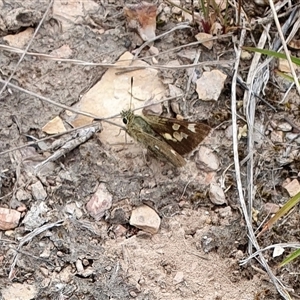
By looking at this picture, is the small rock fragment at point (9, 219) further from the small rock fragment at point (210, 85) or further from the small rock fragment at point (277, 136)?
the small rock fragment at point (277, 136)

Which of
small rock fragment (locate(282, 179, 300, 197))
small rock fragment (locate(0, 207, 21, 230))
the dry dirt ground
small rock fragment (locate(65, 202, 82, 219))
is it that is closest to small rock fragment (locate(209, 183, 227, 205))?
the dry dirt ground

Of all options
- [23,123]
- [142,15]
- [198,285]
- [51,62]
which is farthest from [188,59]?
[198,285]

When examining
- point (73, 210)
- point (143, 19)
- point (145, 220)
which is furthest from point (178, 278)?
point (143, 19)

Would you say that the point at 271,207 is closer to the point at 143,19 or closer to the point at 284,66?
the point at 284,66

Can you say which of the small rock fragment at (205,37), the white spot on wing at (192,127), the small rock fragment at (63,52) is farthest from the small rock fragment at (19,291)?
the small rock fragment at (205,37)

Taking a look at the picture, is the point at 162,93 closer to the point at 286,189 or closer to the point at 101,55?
the point at 101,55

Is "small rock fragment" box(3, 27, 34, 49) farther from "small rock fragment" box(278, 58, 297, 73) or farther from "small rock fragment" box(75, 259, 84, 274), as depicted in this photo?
"small rock fragment" box(278, 58, 297, 73)
